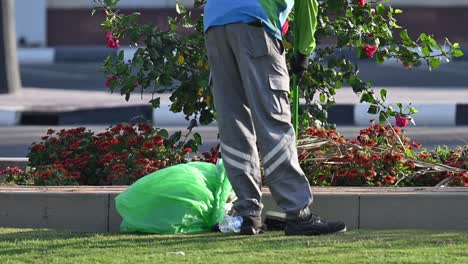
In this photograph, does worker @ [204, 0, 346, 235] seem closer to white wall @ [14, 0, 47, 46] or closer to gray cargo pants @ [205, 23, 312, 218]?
gray cargo pants @ [205, 23, 312, 218]

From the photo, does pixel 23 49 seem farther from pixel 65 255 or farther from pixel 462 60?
pixel 65 255

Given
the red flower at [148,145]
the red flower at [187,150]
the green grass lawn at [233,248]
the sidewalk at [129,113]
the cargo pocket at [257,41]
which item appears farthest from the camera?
the sidewalk at [129,113]

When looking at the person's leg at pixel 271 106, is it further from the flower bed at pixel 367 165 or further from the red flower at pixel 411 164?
the red flower at pixel 411 164

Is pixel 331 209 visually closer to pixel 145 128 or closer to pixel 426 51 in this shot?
pixel 426 51

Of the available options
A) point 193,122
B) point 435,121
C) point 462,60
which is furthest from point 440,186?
point 462,60

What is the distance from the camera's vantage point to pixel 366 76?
2059 cm

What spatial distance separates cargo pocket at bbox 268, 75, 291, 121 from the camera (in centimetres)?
605

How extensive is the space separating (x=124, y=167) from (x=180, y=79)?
687mm

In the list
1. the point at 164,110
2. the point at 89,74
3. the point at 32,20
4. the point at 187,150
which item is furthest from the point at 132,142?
the point at 32,20

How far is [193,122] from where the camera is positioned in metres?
7.79

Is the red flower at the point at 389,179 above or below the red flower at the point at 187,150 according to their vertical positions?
below

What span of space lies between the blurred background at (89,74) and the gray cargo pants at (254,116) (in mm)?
5760

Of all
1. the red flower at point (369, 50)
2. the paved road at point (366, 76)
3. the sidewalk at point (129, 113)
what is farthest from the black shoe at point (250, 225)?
the paved road at point (366, 76)

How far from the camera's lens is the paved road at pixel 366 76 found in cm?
1983
